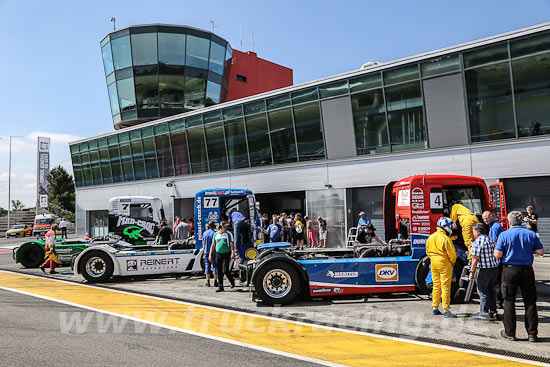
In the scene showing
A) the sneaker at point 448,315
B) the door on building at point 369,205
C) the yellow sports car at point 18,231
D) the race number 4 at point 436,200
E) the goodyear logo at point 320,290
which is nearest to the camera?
the sneaker at point 448,315

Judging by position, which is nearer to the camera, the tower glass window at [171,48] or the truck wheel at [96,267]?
the truck wheel at [96,267]

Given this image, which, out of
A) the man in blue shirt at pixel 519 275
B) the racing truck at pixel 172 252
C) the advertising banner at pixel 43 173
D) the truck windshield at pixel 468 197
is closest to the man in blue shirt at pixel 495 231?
the truck windshield at pixel 468 197

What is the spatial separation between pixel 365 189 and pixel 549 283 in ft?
37.9

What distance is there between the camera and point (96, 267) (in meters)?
12.9

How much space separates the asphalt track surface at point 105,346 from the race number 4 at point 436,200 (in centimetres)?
537

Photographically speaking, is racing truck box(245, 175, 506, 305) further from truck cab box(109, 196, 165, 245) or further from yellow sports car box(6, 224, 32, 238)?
yellow sports car box(6, 224, 32, 238)

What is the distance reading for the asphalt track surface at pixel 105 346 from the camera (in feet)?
17.6

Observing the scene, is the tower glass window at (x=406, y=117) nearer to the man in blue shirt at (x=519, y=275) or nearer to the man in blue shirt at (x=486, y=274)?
the man in blue shirt at (x=486, y=274)

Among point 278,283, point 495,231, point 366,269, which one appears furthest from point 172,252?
point 495,231

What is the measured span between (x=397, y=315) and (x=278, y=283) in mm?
2420

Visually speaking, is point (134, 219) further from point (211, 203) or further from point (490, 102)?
point (490, 102)

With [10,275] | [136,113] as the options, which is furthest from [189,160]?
[10,275]

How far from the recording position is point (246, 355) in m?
5.66

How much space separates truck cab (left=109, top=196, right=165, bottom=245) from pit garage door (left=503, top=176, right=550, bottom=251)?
47.6 ft
